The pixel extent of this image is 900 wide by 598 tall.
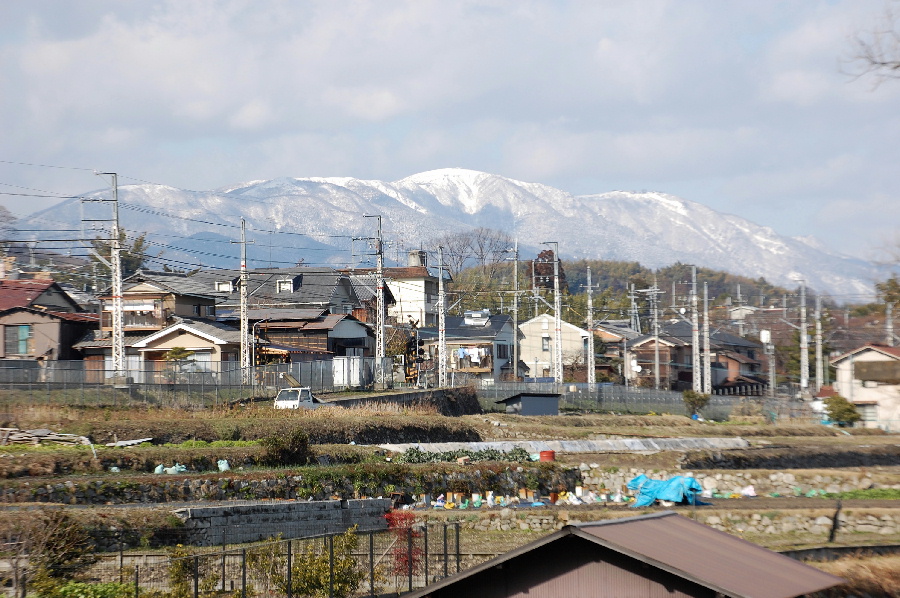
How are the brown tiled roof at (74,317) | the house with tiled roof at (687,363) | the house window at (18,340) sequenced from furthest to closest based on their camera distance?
the house with tiled roof at (687,363)
the brown tiled roof at (74,317)
the house window at (18,340)

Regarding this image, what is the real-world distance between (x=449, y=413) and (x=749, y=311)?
195 ft

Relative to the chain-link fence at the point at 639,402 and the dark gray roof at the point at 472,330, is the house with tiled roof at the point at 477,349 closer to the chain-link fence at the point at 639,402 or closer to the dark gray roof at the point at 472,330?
the dark gray roof at the point at 472,330

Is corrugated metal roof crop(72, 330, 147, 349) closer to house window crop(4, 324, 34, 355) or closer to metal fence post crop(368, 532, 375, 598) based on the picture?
house window crop(4, 324, 34, 355)

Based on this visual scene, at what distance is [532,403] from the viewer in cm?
5478

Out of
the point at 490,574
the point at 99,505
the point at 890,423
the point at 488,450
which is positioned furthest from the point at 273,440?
the point at 890,423

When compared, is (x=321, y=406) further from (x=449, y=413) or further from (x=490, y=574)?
(x=490, y=574)

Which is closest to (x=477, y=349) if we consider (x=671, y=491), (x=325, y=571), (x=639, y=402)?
(x=639, y=402)

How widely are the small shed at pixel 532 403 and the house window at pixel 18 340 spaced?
92.2ft

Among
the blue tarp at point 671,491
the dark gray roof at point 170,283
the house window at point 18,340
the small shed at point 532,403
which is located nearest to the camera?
the blue tarp at point 671,491

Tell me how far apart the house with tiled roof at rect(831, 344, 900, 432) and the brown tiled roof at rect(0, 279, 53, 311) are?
50562 millimetres

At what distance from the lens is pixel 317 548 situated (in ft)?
53.6

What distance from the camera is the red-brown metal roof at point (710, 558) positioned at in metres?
9.68

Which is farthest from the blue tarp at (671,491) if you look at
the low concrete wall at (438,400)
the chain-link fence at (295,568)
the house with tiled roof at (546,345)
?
the house with tiled roof at (546,345)

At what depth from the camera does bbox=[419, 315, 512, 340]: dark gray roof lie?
259ft
